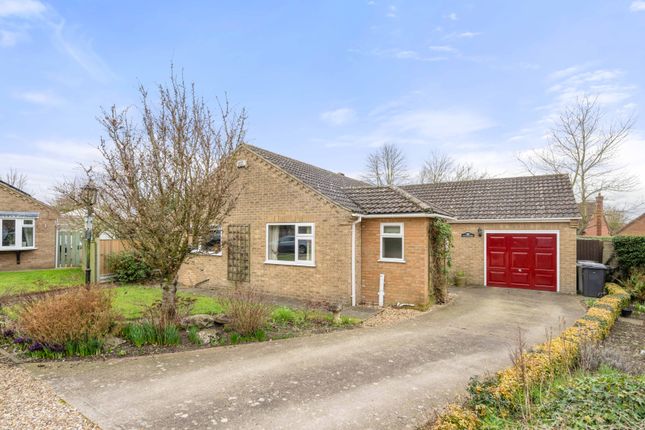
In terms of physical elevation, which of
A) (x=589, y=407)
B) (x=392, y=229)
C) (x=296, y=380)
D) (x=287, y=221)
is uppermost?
(x=287, y=221)

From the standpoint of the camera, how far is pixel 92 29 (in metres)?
9.94

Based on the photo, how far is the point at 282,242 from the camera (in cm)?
1243

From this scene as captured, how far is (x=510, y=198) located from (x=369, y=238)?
313 inches

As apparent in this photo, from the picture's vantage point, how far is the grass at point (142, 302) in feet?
30.5

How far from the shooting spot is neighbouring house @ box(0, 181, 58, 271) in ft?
62.1

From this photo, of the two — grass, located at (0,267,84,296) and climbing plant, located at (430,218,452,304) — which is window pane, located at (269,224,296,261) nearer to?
climbing plant, located at (430,218,452,304)

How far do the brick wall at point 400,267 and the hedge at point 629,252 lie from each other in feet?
31.3

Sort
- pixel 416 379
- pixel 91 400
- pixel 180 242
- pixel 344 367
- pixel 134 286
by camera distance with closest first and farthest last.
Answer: pixel 91 400, pixel 416 379, pixel 344 367, pixel 180 242, pixel 134 286

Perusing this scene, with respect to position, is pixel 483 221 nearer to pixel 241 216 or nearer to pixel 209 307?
pixel 241 216

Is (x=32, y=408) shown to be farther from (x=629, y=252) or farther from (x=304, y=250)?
(x=629, y=252)

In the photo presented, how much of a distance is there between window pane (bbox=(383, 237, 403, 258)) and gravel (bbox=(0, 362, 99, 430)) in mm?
8850

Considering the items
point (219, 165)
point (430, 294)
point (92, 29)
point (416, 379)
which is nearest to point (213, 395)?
point (416, 379)

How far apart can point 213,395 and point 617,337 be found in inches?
364

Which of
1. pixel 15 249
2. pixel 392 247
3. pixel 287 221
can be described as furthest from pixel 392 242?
pixel 15 249
